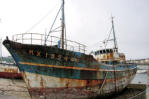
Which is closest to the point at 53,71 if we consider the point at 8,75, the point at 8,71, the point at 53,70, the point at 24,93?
the point at 53,70

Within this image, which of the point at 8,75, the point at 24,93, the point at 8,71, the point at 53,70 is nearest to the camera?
the point at 53,70

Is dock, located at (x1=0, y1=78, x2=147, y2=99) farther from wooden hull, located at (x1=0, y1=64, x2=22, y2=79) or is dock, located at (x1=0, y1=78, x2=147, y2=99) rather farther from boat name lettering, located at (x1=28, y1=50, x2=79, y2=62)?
wooden hull, located at (x1=0, y1=64, x2=22, y2=79)

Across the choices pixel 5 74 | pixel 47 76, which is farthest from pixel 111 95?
pixel 5 74

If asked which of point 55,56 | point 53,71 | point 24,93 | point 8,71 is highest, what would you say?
point 55,56

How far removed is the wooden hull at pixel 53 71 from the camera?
7.93 meters

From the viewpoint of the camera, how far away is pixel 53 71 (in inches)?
321

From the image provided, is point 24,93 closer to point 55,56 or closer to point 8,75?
point 55,56

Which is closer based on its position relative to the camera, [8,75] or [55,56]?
[55,56]

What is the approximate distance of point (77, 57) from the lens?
898 centimetres

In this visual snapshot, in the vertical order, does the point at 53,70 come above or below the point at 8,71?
above

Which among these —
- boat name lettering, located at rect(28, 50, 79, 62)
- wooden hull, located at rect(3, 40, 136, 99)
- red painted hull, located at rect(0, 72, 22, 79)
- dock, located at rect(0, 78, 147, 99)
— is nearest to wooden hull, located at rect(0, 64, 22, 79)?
red painted hull, located at rect(0, 72, 22, 79)

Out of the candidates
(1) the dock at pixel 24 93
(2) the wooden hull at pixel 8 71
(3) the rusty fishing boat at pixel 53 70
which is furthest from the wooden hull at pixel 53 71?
(2) the wooden hull at pixel 8 71

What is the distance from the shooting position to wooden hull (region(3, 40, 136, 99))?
7934 mm

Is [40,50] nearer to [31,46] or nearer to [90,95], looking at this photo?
[31,46]
